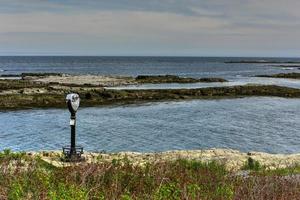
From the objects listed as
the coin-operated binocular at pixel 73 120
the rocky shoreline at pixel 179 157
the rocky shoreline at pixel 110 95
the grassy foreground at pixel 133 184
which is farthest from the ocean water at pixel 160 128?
the grassy foreground at pixel 133 184

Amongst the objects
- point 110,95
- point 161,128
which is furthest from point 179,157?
point 110,95

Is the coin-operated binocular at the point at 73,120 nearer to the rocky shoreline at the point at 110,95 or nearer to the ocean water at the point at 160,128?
the ocean water at the point at 160,128

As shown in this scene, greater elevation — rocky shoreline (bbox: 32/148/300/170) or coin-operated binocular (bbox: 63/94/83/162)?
coin-operated binocular (bbox: 63/94/83/162)

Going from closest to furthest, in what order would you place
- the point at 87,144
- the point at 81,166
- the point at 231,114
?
the point at 81,166
the point at 87,144
the point at 231,114

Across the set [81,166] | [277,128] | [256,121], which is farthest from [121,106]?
[81,166]

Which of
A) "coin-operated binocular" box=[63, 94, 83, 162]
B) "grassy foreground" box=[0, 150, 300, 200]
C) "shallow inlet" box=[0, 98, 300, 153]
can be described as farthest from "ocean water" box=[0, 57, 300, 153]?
"grassy foreground" box=[0, 150, 300, 200]

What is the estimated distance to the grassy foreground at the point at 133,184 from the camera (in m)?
5.88

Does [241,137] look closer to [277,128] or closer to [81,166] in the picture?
[277,128]

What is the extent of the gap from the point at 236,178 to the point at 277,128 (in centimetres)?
2301

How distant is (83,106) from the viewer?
4178 centimetres

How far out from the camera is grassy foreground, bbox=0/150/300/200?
→ 231 inches

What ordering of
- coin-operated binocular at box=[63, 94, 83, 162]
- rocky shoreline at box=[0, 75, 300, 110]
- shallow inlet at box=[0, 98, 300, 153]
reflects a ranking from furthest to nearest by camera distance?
rocky shoreline at box=[0, 75, 300, 110], shallow inlet at box=[0, 98, 300, 153], coin-operated binocular at box=[63, 94, 83, 162]

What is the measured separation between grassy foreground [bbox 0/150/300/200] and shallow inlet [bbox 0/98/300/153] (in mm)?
13991

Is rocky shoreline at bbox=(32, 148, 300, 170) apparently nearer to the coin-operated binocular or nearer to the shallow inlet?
the coin-operated binocular
